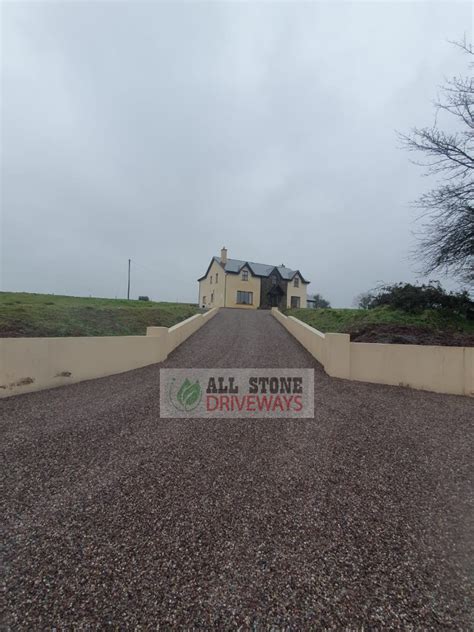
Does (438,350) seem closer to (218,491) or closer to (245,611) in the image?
(218,491)

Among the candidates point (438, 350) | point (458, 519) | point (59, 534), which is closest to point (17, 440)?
point (59, 534)

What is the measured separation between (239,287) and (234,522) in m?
28.4

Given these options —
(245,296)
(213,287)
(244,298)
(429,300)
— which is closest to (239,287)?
(245,296)

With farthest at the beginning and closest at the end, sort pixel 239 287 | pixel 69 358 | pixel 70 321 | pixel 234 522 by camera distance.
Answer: pixel 239 287
pixel 70 321
pixel 69 358
pixel 234 522

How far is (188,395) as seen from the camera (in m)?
5.16

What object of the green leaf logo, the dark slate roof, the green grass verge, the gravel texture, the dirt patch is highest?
the dark slate roof

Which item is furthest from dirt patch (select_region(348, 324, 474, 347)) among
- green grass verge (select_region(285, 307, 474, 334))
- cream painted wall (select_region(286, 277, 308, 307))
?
cream painted wall (select_region(286, 277, 308, 307))

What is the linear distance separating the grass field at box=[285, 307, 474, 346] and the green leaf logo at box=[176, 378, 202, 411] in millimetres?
4999

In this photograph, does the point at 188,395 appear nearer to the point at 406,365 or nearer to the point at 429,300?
the point at 406,365

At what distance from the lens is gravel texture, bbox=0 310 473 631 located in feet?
5.21

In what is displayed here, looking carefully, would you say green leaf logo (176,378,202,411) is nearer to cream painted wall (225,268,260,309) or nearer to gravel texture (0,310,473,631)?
gravel texture (0,310,473,631)

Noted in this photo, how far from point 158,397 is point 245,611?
3779mm

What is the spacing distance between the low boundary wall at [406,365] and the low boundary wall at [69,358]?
464 cm

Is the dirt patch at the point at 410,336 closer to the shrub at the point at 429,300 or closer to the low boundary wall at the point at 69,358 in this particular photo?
the shrub at the point at 429,300
